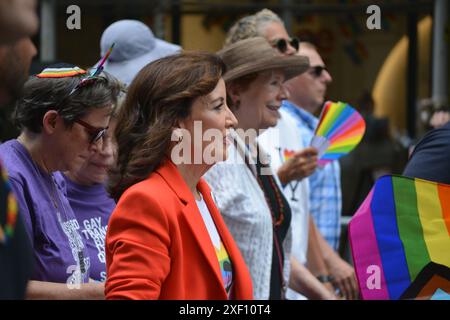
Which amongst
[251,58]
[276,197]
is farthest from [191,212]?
[251,58]

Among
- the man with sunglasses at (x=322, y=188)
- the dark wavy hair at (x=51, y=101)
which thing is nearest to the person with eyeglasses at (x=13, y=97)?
the dark wavy hair at (x=51, y=101)

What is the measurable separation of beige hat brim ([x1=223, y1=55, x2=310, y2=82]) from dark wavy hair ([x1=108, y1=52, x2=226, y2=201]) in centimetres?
123

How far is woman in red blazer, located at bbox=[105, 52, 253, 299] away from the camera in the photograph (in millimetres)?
3041

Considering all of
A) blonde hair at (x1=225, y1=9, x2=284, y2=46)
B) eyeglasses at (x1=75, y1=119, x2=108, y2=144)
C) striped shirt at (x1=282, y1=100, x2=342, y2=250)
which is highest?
blonde hair at (x1=225, y1=9, x2=284, y2=46)

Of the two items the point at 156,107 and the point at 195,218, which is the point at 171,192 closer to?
the point at 195,218

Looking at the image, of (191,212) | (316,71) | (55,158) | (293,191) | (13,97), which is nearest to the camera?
(13,97)

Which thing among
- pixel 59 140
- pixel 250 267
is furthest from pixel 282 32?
pixel 59 140

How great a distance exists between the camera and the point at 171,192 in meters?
3.23

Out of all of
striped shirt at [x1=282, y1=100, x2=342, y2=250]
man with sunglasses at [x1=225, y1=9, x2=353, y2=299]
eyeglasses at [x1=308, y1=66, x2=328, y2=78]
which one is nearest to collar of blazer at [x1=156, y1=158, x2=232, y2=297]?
man with sunglasses at [x1=225, y1=9, x2=353, y2=299]

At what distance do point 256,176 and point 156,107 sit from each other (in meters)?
1.30

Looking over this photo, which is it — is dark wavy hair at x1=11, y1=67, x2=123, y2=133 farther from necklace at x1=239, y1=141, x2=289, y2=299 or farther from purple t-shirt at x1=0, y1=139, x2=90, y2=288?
necklace at x1=239, y1=141, x2=289, y2=299

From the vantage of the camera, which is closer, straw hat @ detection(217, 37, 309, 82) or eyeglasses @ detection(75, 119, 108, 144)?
eyeglasses @ detection(75, 119, 108, 144)

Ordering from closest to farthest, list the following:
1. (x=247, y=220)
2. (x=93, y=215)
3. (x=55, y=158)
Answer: (x=55, y=158) → (x=93, y=215) → (x=247, y=220)
